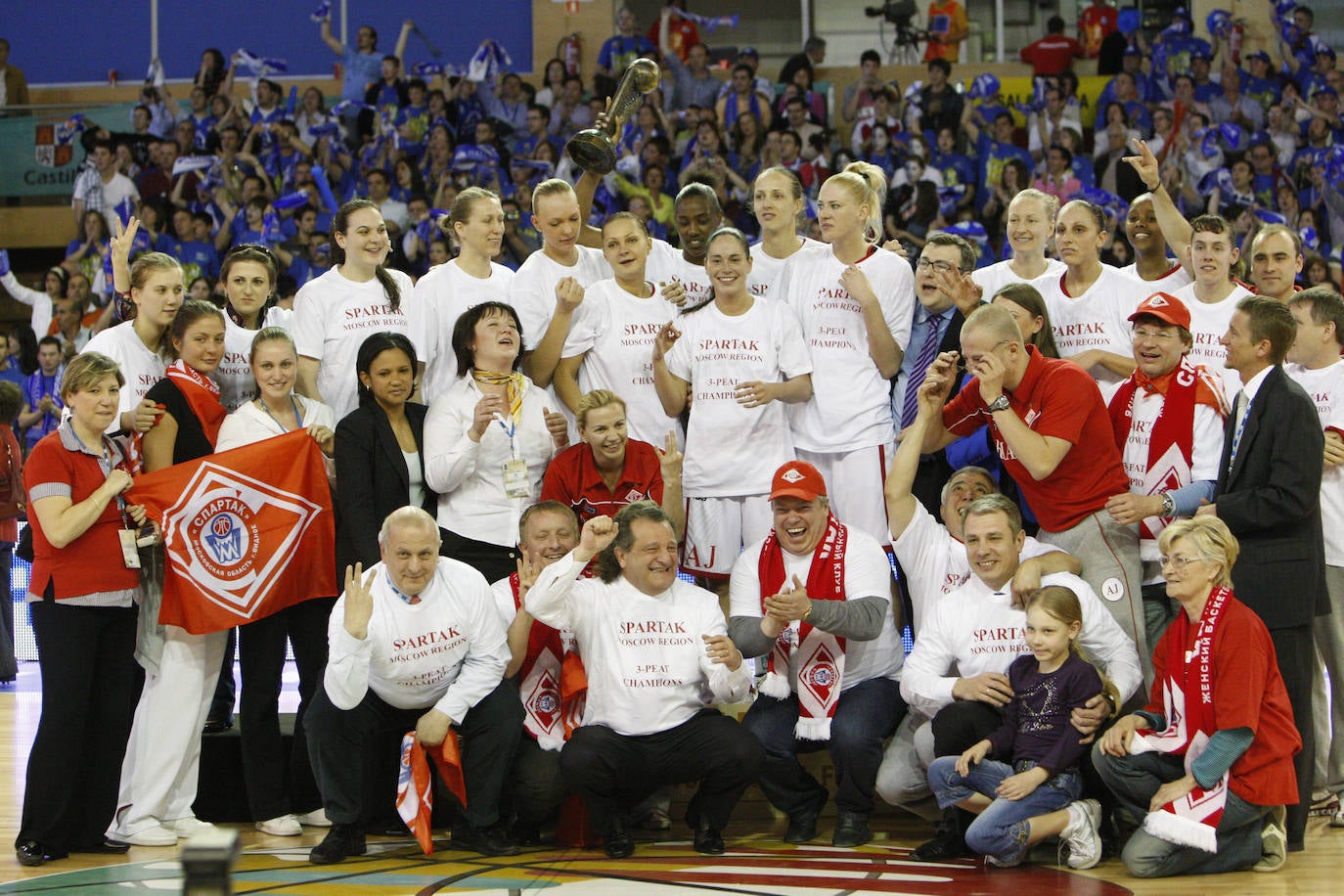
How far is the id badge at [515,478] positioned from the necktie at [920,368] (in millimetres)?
1684

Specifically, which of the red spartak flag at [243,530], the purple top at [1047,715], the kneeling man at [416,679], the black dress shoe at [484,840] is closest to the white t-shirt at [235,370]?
the red spartak flag at [243,530]

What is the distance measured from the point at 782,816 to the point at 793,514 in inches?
52.2

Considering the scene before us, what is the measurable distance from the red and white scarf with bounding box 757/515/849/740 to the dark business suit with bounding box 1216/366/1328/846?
1408 mm

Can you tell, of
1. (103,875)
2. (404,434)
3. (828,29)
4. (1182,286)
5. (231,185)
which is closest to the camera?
(103,875)

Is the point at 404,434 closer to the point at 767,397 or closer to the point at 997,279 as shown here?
the point at 767,397

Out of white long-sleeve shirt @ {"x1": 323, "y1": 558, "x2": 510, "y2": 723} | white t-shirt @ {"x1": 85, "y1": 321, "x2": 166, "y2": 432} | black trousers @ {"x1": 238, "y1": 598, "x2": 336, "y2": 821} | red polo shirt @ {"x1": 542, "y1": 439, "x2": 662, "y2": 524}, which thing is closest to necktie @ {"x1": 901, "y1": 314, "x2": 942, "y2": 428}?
red polo shirt @ {"x1": 542, "y1": 439, "x2": 662, "y2": 524}

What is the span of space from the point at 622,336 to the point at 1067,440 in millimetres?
1930

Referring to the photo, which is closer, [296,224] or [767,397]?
[767,397]

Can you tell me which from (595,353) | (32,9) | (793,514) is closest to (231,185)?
(32,9)

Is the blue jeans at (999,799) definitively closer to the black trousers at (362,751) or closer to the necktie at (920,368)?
the black trousers at (362,751)

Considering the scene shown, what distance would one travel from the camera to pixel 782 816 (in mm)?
6074

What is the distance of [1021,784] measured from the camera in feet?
16.8

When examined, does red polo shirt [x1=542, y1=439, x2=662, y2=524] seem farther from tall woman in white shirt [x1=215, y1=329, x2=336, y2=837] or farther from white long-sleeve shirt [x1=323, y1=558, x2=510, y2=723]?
tall woman in white shirt [x1=215, y1=329, x2=336, y2=837]

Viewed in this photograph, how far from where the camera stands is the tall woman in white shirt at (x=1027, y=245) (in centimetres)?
647
